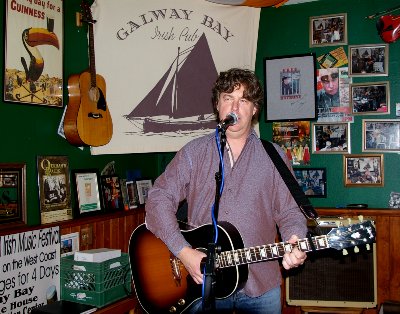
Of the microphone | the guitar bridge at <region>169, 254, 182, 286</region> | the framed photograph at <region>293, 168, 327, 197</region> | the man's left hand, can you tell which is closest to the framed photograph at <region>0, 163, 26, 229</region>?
the guitar bridge at <region>169, 254, 182, 286</region>

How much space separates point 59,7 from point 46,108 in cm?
65

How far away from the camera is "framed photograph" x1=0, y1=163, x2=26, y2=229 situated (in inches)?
99.3

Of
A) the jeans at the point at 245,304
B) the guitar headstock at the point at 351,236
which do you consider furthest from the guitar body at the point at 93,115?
the guitar headstock at the point at 351,236

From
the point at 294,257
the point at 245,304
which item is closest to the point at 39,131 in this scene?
the point at 245,304

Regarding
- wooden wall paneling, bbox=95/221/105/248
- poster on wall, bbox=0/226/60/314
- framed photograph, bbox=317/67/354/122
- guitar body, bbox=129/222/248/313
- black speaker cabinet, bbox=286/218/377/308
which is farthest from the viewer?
framed photograph, bbox=317/67/354/122

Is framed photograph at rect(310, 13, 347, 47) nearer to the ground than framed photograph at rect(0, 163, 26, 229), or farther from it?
farther from it

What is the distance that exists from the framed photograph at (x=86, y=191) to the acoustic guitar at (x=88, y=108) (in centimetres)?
25

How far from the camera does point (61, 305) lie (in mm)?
2686

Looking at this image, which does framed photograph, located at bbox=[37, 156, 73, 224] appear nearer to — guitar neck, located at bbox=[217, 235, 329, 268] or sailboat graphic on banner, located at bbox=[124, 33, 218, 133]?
sailboat graphic on banner, located at bbox=[124, 33, 218, 133]

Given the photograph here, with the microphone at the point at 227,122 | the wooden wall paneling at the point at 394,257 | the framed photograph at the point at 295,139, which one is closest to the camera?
the microphone at the point at 227,122

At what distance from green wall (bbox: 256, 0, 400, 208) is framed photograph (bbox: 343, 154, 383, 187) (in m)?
0.04

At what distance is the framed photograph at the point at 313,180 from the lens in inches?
146

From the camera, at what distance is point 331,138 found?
3.67 metres

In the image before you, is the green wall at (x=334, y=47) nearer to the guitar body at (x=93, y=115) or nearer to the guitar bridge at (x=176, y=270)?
the guitar body at (x=93, y=115)
